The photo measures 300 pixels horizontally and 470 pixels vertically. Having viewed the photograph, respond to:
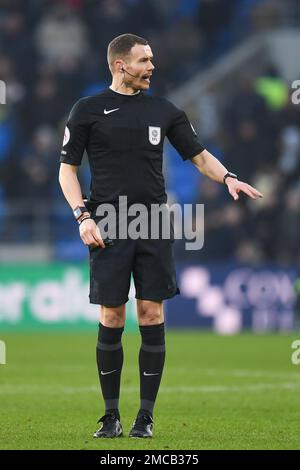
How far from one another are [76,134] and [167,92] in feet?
46.1

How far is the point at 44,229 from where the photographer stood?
19.1m

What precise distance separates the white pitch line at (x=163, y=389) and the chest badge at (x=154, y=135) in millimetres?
3225

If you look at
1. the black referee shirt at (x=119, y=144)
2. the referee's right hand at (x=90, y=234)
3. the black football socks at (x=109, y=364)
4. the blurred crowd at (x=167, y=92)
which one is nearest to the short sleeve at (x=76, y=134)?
the black referee shirt at (x=119, y=144)

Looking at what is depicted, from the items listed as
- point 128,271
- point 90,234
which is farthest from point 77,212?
point 128,271

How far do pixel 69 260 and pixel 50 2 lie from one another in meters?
5.79

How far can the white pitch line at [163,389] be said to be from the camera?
9.80 metres

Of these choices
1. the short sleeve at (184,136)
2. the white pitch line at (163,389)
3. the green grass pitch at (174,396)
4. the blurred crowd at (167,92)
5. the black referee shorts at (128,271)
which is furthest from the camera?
the blurred crowd at (167,92)

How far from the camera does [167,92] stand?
2097 cm

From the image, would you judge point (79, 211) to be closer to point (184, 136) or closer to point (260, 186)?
point (184, 136)

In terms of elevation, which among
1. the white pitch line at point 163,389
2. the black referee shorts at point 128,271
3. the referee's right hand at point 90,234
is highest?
the referee's right hand at point 90,234

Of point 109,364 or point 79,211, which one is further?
point 109,364

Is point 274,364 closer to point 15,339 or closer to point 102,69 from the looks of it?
point 15,339

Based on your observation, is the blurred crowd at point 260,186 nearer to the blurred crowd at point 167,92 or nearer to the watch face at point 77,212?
the blurred crowd at point 167,92

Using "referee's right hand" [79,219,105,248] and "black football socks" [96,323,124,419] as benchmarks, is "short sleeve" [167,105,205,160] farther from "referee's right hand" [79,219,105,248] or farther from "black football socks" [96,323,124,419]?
"black football socks" [96,323,124,419]
